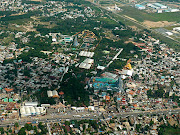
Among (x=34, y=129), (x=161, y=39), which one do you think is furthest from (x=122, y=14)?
(x=34, y=129)

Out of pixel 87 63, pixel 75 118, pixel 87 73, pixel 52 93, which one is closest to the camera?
pixel 75 118

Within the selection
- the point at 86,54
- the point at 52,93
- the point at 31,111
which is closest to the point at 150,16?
the point at 86,54

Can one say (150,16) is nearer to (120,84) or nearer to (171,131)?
(120,84)

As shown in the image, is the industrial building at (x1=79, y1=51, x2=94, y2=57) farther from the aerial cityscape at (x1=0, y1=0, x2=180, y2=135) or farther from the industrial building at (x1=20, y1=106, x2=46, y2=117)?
the industrial building at (x1=20, y1=106, x2=46, y2=117)

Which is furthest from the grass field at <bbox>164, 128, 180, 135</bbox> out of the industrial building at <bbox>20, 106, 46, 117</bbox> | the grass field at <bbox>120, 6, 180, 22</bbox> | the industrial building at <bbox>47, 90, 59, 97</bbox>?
the grass field at <bbox>120, 6, 180, 22</bbox>

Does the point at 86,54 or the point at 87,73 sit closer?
the point at 87,73
